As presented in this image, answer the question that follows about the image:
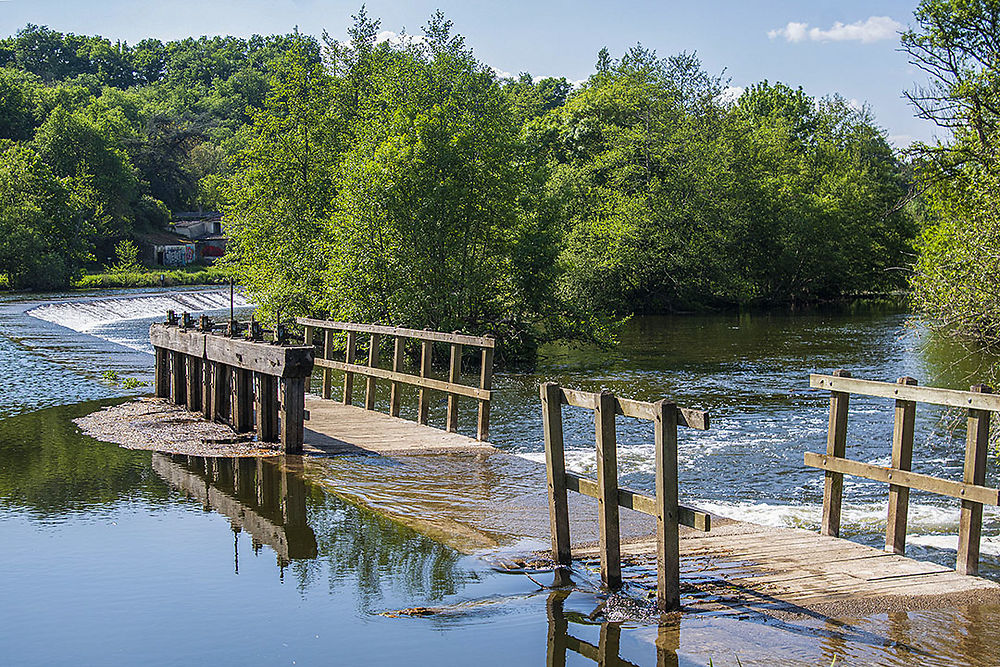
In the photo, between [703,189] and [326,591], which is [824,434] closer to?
[326,591]

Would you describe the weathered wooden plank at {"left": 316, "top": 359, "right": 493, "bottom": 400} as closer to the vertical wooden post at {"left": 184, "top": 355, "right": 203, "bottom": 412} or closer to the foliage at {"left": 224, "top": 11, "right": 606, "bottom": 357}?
the vertical wooden post at {"left": 184, "top": 355, "right": 203, "bottom": 412}

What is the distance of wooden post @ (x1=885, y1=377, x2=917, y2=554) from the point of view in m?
8.05

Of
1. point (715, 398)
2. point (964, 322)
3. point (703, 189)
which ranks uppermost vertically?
point (703, 189)

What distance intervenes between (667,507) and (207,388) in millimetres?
→ 10813

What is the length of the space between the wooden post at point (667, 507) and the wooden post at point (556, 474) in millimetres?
1195

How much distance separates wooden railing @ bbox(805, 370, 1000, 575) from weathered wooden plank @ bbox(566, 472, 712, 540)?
6.02ft

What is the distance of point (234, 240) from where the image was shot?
3189cm

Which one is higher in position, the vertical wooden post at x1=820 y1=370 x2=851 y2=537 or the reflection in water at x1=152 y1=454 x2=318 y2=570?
the vertical wooden post at x1=820 y1=370 x2=851 y2=537

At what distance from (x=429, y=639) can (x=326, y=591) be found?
1.38m

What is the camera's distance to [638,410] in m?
7.30

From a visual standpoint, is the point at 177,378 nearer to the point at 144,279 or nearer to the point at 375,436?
the point at 375,436

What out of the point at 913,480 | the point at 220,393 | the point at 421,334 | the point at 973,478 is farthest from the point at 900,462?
the point at 220,393

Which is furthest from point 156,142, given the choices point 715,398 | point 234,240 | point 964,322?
point 964,322

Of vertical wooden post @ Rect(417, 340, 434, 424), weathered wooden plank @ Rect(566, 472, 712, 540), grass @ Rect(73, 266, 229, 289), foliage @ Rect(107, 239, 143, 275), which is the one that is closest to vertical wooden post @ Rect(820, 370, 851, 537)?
weathered wooden plank @ Rect(566, 472, 712, 540)
